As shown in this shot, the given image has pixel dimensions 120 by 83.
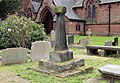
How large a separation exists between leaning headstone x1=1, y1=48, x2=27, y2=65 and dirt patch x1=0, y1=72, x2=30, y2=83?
2057 mm

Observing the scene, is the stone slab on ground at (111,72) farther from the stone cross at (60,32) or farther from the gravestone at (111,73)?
the stone cross at (60,32)

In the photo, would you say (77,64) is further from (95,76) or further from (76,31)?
(76,31)

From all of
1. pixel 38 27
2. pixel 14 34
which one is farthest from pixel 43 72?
pixel 38 27

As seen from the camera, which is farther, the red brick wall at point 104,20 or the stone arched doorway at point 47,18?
the stone arched doorway at point 47,18

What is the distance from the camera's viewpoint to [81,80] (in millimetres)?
7039

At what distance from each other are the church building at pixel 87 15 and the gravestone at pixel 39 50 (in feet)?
77.3

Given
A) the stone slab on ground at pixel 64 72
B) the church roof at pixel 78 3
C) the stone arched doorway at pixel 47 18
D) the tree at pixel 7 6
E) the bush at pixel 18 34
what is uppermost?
Answer: the church roof at pixel 78 3

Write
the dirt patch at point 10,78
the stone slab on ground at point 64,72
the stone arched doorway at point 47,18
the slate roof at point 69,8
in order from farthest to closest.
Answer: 1. the stone arched doorway at point 47,18
2. the slate roof at point 69,8
3. the stone slab on ground at point 64,72
4. the dirt patch at point 10,78

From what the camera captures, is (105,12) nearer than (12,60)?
No

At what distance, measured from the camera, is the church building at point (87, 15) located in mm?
33625

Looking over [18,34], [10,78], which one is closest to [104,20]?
[18,34]

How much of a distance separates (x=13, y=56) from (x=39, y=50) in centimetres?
141

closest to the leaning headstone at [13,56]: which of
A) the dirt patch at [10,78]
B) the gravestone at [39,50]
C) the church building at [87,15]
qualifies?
the gravestone at [39,50]

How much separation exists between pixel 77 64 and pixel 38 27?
9.36 metres
